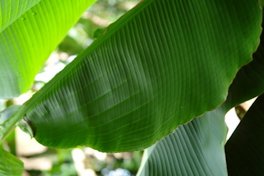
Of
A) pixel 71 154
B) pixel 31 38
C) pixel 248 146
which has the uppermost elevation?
pixel 71 154

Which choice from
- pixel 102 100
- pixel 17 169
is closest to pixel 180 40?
pixel 102 100

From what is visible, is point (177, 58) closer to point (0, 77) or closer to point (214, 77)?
point (214, 77)

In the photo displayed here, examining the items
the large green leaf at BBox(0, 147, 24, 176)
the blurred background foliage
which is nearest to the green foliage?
the large green leaf at BBox(0, 147, 24, 176)

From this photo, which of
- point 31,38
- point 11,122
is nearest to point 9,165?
point 11,122

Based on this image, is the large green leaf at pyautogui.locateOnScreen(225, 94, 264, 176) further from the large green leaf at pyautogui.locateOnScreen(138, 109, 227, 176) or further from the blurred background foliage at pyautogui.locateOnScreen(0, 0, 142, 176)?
the blurred background foliage at pyautogui.locateOnScreen(0, 0, 142, 176)

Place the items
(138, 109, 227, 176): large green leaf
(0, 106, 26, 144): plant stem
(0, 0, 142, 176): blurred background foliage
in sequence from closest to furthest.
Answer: (0, 106, 26, 144): plant stem < (138, 109, 227, 176): large green leaf < (0, 0, 142, 176): blurred background foliage

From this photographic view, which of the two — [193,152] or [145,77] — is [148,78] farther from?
[193,152]

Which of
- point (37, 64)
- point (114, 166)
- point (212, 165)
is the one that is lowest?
point (212, 165)
